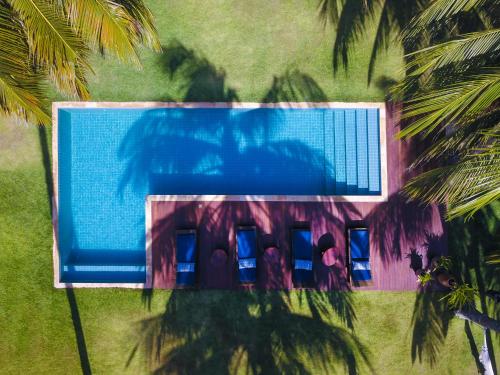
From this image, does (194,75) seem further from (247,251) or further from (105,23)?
(247,251)

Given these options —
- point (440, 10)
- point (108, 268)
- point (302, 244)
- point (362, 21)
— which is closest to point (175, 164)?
point (108, 268)

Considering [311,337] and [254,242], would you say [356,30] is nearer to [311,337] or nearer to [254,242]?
[254,242]

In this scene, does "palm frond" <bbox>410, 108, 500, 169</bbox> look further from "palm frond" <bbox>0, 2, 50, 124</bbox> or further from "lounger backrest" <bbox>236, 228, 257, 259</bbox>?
"palm frond" <bbox>0, 2, 50, 124</bbox>

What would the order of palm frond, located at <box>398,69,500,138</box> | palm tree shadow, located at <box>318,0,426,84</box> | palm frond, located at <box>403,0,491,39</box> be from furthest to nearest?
palm tree shadow, located at <box>318,0,426,84</box> < palm frond, located at <box>403,0,491,39</box> < palm frond, located at <box>398,69,500,138</box>

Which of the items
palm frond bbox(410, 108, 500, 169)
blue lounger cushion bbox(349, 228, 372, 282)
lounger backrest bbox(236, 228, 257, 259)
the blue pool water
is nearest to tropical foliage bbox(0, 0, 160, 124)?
the blue pool water

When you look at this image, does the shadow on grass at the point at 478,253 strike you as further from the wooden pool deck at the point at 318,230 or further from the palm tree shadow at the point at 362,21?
the palm tree shadow at the point at 362,21

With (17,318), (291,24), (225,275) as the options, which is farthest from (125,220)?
(291,24)

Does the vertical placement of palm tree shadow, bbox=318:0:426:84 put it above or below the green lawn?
above
